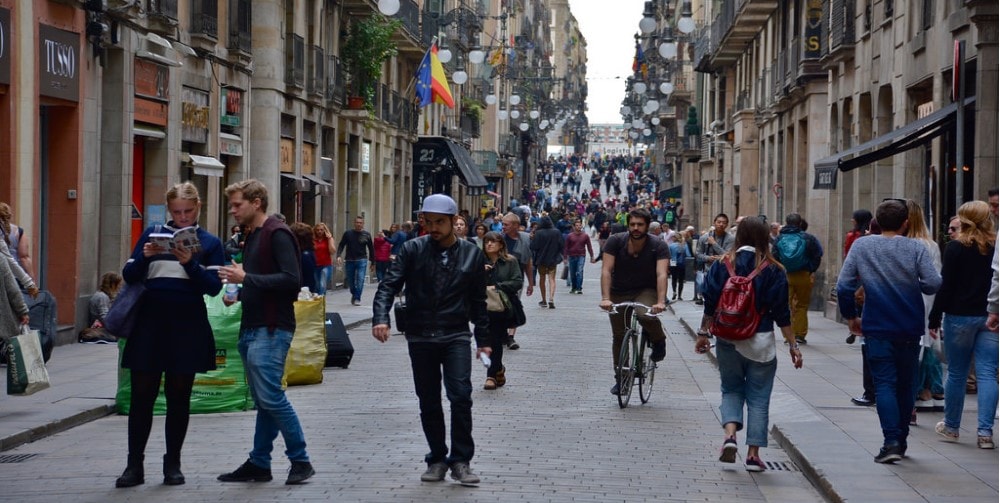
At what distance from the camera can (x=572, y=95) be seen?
183625 millimetres

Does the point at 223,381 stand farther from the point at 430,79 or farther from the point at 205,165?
the point at 430,79

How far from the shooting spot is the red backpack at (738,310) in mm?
9727

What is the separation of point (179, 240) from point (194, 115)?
57.9ft

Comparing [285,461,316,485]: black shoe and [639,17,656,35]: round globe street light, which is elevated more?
[639,17,656,35]: round globe street light

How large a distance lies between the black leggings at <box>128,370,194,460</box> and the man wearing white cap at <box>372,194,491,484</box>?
1.14 m

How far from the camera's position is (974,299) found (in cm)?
1029

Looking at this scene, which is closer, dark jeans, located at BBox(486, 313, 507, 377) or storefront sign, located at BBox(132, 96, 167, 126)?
dark jeans, located at BBox(486, 313, 507, 377)

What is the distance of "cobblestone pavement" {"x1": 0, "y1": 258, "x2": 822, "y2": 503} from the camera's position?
8.68 meters

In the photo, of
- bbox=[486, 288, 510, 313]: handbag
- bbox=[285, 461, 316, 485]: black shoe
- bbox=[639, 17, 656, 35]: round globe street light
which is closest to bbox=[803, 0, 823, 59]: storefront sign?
bbox=[639, 17, 656, 35]: round globe street light

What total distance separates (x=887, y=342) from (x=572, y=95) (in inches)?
6882

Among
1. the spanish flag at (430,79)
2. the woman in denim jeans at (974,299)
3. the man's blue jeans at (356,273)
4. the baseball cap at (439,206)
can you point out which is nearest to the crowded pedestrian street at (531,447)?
the woman in denim jeans at (974,299)

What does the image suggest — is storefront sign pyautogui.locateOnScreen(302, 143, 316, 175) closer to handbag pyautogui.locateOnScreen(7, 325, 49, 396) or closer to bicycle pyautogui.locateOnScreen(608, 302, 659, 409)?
bicycle pyautogui.locateOnScreen(608, 302, 659, 409)

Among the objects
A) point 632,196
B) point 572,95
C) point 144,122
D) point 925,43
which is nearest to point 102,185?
point 144,122

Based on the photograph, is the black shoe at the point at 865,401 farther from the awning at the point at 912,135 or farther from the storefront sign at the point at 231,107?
the storefront sign at the point at 231,107
